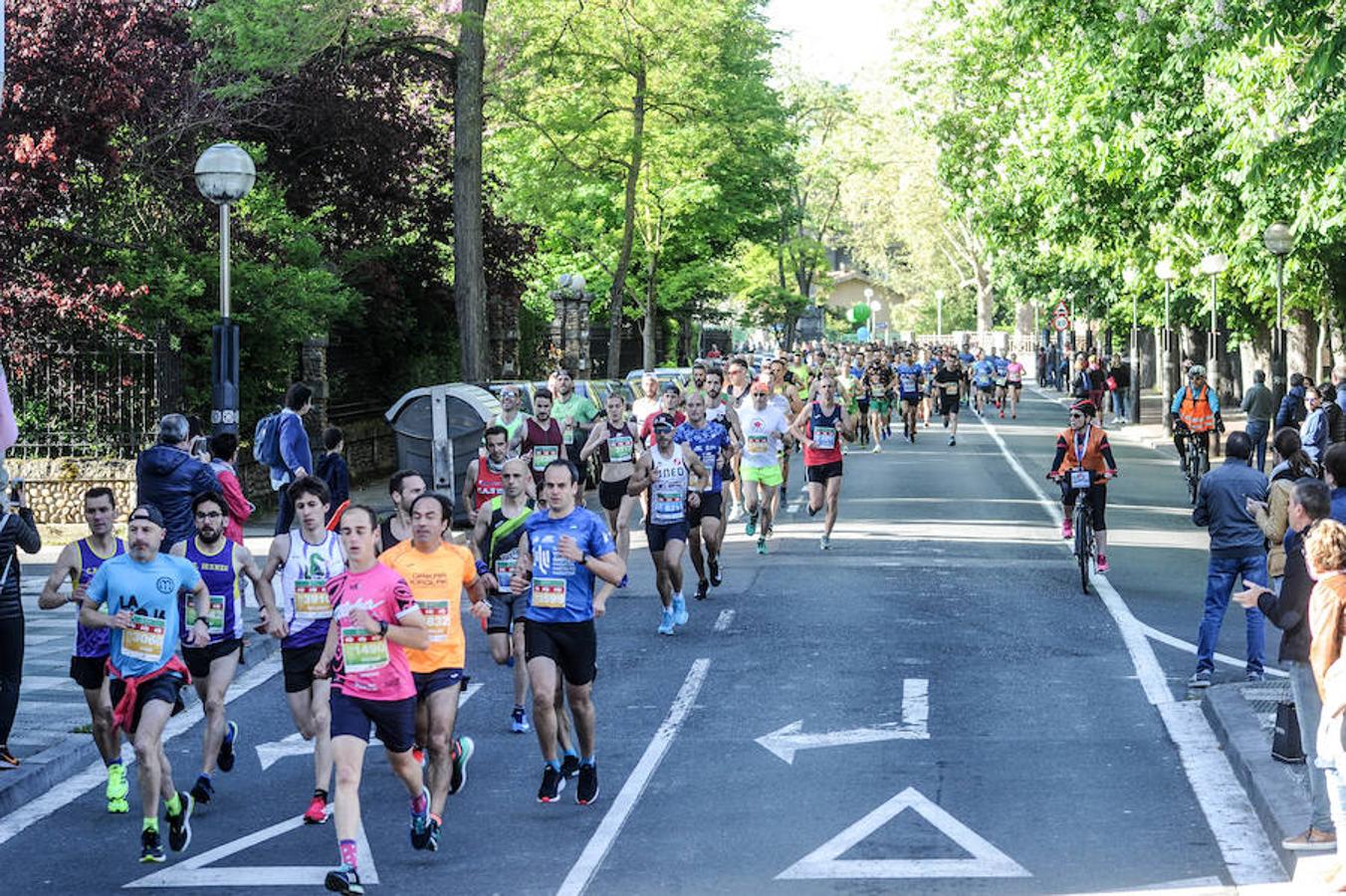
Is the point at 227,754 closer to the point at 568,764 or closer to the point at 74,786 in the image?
the point at 74,786

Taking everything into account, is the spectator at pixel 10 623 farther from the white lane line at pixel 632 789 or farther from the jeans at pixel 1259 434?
the jeans at pixel 1259 434

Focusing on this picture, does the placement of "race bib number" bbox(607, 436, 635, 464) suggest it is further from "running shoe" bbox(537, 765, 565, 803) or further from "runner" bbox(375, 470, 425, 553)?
"running shoe" bbox(537, 765, 565, 803)

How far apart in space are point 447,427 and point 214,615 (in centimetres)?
1606

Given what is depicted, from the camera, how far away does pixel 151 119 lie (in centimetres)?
2441

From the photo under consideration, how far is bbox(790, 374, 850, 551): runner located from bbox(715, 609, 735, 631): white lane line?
435 centimetres

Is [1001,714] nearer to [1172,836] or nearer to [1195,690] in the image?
[1195,690]

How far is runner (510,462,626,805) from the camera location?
405 inches

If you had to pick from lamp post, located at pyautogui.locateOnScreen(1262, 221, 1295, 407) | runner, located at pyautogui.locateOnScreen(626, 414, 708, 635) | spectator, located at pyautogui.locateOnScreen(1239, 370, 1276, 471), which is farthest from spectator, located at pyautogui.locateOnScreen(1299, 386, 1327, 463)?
runner, located at pyautogui.locateOnScreen(626, 414, 708, 635)

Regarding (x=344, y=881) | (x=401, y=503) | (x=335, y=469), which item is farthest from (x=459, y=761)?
(x=335, y=469)

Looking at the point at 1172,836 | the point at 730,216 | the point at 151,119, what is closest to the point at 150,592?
the point at 1172,836

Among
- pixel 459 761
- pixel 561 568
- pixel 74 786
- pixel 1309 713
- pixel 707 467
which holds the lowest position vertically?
pixel 74 786

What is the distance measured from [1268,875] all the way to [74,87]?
695 inches

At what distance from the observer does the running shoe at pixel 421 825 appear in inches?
368

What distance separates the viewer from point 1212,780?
10875 millimetres
